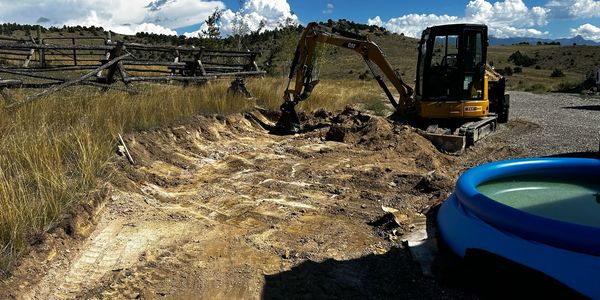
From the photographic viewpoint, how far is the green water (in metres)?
3.51

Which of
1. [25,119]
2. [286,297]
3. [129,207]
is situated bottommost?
[286,297]

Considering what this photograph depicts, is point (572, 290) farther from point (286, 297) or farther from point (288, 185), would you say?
point (288, 185)

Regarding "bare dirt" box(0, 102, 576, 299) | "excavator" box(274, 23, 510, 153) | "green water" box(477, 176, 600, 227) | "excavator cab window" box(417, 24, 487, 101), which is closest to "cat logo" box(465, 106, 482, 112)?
"excavator" box(274, 23, 510, 153)

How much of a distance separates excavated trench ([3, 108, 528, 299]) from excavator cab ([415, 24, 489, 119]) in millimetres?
2265

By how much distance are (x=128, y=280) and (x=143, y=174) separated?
2.82 meters

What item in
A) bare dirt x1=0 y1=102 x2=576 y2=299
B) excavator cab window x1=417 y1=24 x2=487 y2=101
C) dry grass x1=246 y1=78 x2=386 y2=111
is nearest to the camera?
bare dirt x1=0 y1=102 x2=576 y2=299

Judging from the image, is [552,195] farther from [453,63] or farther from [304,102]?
[304,102]

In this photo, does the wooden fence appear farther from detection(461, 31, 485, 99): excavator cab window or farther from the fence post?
detection(461, 31, 485, 99): excavator cab window

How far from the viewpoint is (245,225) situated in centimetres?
559

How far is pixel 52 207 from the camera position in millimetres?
4504

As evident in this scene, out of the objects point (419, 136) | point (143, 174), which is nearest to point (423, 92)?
point (419, 136)

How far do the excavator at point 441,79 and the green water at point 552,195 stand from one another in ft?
21.1

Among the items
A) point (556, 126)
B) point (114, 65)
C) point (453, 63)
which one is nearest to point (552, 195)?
point (453, 63)

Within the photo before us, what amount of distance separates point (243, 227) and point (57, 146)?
222 centimetres
